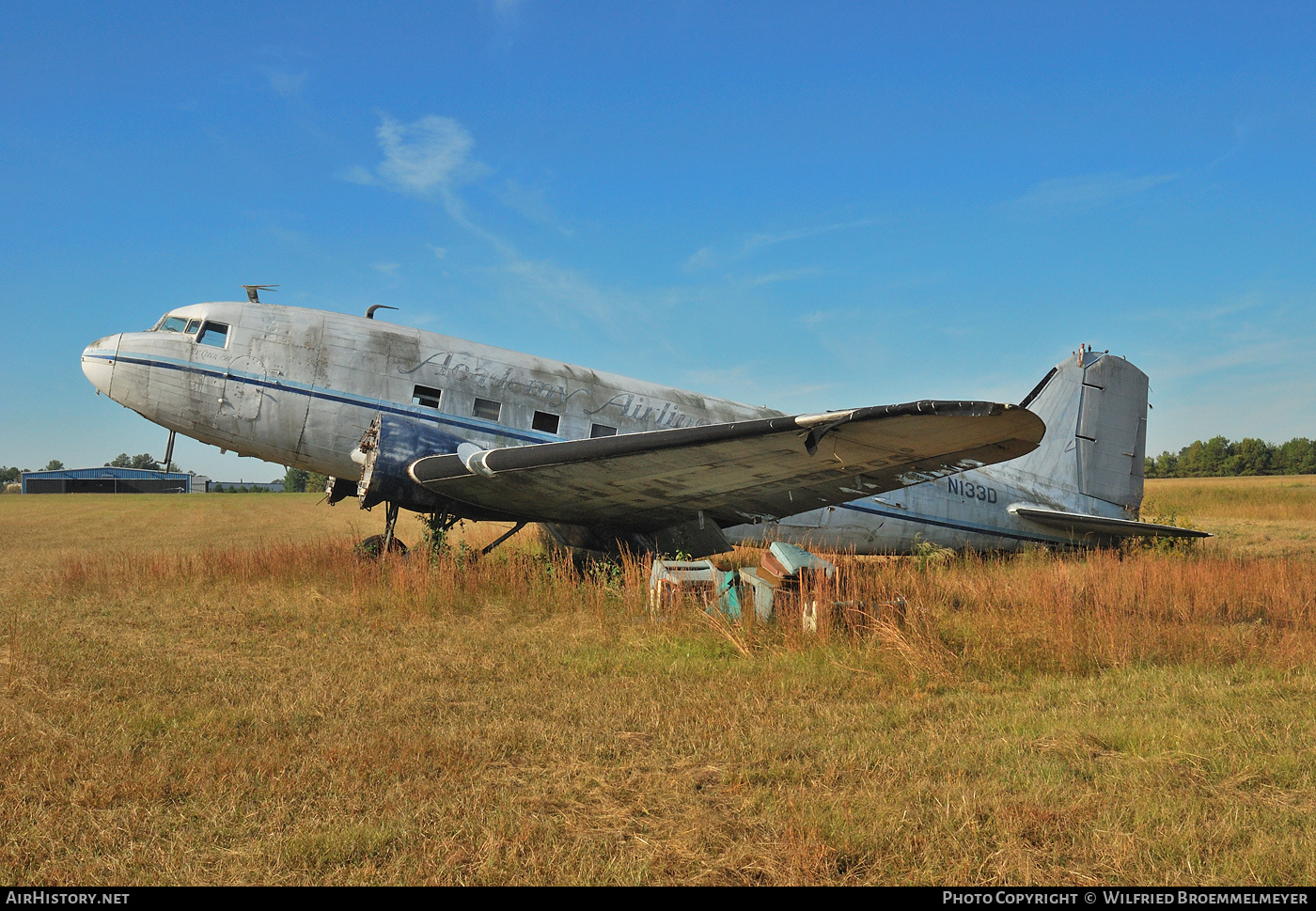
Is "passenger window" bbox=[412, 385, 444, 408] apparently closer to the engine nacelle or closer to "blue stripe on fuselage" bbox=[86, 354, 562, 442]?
"blue stripe on fuselage" bbox=[86, 354, 562, 442]

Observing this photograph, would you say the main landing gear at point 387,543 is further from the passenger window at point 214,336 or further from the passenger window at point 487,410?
the passenger window at point 214,336

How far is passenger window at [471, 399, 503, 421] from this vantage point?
10133 mm

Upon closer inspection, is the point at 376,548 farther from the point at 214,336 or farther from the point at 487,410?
the point at 214,336

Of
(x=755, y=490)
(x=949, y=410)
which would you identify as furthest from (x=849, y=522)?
(x=949, y=410)

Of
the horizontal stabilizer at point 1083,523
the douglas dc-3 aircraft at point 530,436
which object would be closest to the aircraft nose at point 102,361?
the douglas dc-3 aircraft at point 530,436

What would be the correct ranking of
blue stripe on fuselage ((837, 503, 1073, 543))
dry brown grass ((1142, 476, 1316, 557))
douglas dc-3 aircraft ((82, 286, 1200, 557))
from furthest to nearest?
dry brown grass ((1142, 476, 1316, 557)) → blue stripe on fuselage ((837, 503, 1073, 543)) → douglas dc-3 aircraft ((82, 286, 1200, 557))

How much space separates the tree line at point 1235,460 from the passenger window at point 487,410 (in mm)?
111783

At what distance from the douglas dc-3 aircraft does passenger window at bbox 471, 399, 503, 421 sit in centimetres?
2

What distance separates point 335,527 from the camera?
29.8 m

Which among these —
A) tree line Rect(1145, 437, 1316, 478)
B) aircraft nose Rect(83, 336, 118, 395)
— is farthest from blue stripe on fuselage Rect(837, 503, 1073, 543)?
tree line Rect(1145, 437, 1316, 478)

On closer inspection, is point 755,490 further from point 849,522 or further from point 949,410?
point 849,522

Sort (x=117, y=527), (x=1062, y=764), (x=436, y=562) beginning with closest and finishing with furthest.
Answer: (x=1062, y=764) < (x=436, y=562) < (x=117, y=527)

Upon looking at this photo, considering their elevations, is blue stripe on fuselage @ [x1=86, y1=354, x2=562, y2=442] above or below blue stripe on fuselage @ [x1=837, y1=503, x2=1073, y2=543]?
above
